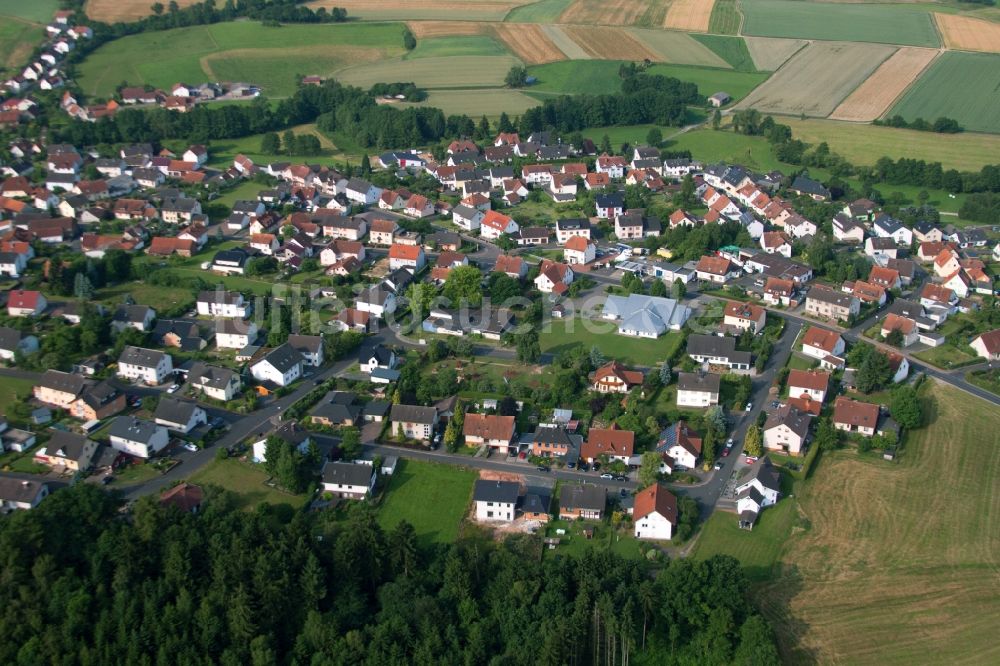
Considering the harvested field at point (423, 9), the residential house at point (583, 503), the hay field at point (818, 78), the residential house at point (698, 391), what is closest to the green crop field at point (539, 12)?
the harvested field at point (423, 9)

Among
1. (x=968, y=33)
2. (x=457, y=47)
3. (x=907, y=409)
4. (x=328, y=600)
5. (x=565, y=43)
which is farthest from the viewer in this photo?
(x=457, y=47)

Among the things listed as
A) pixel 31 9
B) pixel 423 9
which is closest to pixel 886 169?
pixel 423 9

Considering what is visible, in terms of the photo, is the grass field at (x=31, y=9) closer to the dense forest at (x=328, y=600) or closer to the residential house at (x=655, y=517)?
the dense forest at (x=328, y=600)

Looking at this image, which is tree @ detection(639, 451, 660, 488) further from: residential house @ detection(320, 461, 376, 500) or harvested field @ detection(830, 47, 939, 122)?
harvested field @ detection(830, 47, 939, 122)

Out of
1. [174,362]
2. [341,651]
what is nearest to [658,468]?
[341,651]

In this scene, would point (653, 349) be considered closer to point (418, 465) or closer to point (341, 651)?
point (418, 465)

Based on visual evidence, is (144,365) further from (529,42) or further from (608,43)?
(608,43)
